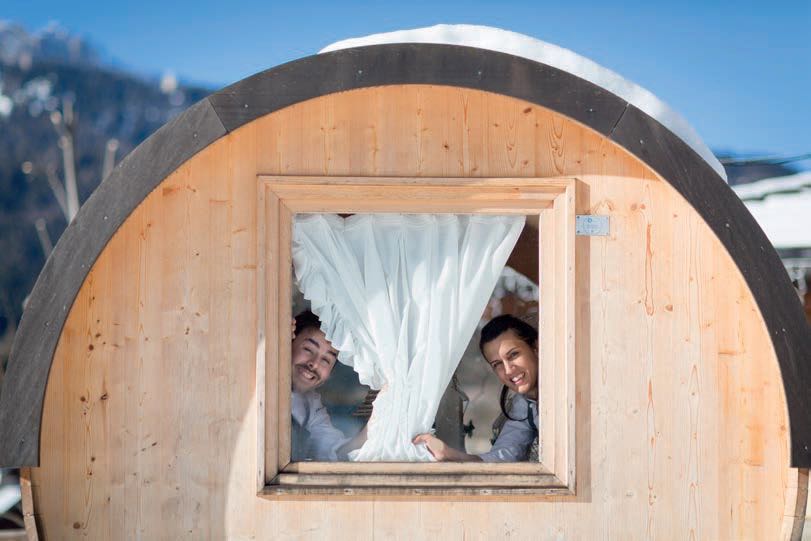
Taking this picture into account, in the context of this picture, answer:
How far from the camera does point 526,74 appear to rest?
4656 mm

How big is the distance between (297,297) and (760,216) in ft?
30.4

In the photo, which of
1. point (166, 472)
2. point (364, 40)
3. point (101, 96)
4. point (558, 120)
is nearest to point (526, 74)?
point (558, 120)

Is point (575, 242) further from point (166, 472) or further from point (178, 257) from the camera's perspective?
point (166, 472)

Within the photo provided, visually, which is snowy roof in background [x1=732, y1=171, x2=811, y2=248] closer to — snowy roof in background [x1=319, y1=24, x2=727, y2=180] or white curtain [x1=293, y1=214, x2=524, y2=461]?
snowy roof in background [x1=319, y1=24, x2=727, y2=180]

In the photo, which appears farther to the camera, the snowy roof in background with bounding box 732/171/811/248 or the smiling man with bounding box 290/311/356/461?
the snowy roof in background with bounding box 732/171/811/248

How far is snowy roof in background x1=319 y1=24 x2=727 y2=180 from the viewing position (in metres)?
5.72

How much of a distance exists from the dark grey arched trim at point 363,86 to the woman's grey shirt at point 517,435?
3.92 feet

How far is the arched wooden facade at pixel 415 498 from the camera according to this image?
480 cm

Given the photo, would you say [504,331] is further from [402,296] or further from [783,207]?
[783,207]

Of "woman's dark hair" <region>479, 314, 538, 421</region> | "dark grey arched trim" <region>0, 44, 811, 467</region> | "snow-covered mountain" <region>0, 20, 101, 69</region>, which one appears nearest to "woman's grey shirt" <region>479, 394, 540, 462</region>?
"woman's dark hair" <region>479, 314, 538, 421</region>

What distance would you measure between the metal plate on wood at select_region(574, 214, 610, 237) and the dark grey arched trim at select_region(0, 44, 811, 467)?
1.17 feet

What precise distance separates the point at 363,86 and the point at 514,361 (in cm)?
163

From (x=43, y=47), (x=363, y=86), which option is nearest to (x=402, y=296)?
(x=363, y=86)

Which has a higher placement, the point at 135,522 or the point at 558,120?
the point at 558,120
